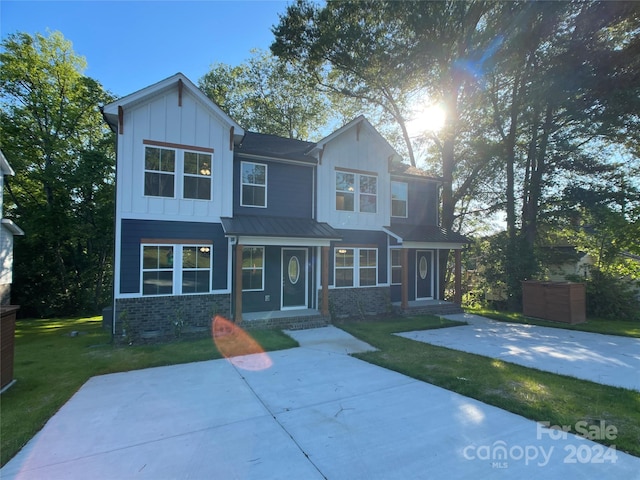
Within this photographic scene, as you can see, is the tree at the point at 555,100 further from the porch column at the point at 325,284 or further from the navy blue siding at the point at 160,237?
the navy blue siding at the point at 160,237

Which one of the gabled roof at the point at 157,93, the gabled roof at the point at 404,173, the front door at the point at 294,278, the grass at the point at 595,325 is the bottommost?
the grass at the point at 595,325

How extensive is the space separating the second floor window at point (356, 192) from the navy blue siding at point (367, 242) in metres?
0.89

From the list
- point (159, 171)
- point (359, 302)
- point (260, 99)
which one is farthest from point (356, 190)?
point (260, 99)

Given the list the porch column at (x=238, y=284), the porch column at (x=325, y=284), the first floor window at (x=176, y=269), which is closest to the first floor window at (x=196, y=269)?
the first floor window at (x=176, y=269)

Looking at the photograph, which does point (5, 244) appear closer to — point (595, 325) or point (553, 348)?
point (553, 348)

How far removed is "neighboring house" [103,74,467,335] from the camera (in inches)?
363

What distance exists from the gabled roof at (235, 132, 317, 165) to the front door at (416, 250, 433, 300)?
6501mm

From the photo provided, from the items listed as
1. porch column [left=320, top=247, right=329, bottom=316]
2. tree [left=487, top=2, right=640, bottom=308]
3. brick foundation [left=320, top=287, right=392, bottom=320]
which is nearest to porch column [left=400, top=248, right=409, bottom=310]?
brick foundation [left=320, top=287, right=392, bottom=320]

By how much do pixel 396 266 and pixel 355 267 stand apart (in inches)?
87.7

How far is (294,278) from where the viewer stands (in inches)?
466

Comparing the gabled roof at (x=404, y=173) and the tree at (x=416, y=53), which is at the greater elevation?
the tree at (x=416, y=53)

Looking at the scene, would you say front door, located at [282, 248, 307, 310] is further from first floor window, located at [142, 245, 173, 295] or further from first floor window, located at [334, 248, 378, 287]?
first floor window, located at [142, 245, 173, 295]

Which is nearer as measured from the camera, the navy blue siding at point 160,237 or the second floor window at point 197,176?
the navy blue siding at point 160,237

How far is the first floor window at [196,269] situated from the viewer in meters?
9.66
